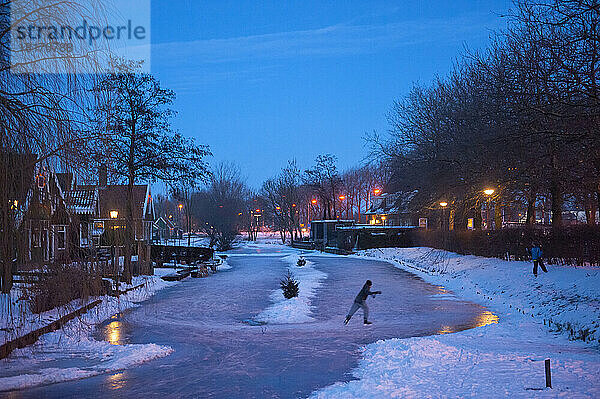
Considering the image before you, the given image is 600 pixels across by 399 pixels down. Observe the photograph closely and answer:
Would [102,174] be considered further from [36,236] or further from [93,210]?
[36,236]

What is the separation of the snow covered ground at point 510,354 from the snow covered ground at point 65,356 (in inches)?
178

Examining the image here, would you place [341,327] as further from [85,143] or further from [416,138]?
[416,138]

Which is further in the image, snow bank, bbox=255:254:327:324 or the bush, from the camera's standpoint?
the bush

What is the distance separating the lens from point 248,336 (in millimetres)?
15312

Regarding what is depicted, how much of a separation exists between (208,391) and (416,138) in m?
34.6

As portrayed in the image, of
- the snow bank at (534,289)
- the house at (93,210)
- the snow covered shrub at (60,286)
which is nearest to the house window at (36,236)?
the house at (93,210)

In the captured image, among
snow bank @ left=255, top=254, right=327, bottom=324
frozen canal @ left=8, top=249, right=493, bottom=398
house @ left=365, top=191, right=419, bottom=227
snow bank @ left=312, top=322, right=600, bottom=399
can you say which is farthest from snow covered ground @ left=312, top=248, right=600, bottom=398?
house @ left=365, top=191, right=419, bottom=227

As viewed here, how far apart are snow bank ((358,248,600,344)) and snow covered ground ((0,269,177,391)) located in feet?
33.8

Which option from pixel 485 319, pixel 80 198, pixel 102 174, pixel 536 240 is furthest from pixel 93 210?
pixel 536 240

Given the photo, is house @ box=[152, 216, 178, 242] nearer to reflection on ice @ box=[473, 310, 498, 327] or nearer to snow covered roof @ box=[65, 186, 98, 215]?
reflection on ice @ box=[473, 310, 498, 327]

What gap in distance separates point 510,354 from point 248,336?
21.5 feet

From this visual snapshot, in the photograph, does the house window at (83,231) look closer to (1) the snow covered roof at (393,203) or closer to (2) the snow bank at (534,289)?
(2) the snow bank at (534,289)

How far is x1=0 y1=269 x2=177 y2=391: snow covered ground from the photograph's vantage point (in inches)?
415

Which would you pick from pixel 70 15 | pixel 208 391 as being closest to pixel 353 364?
pixel 208 391
